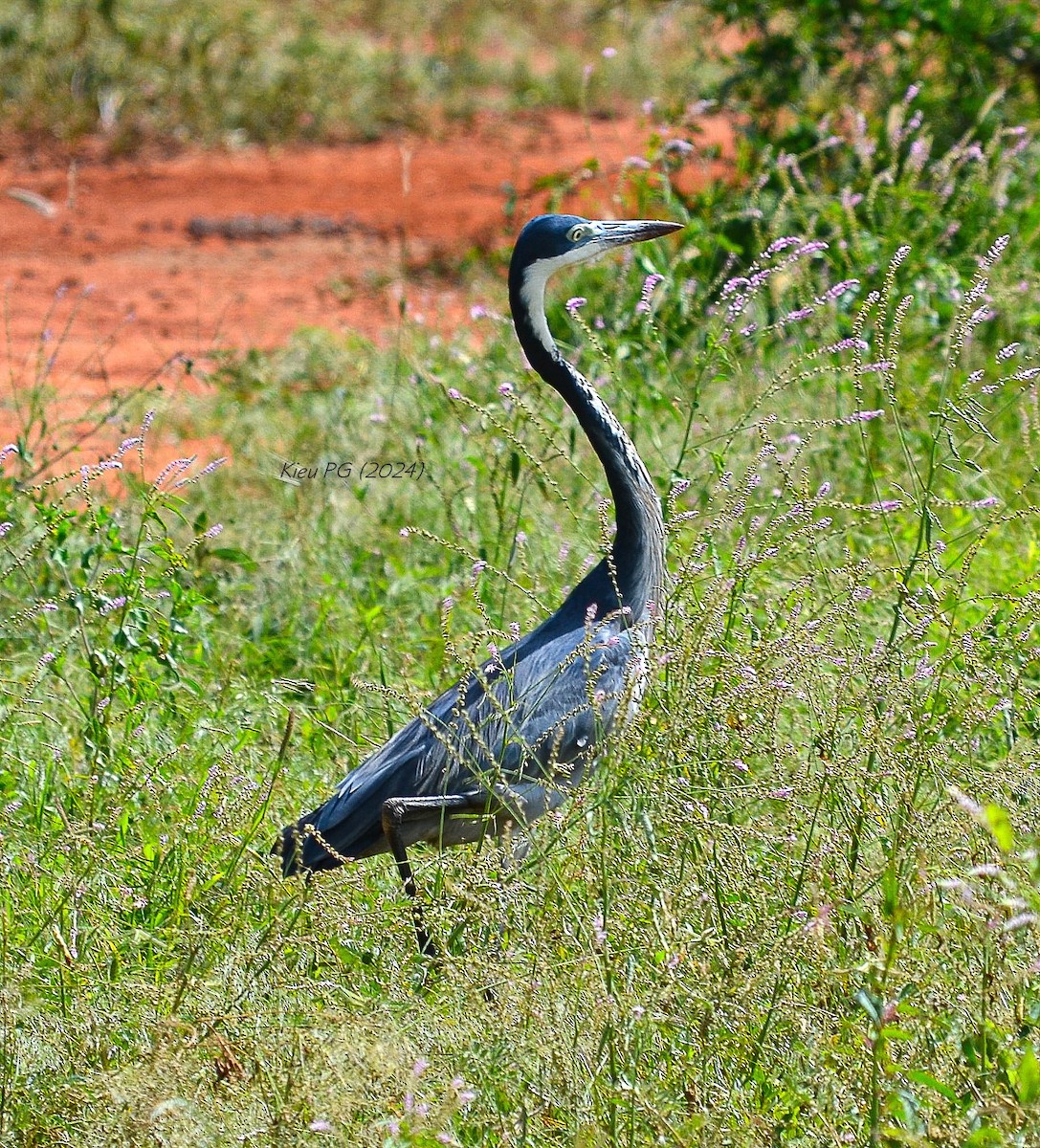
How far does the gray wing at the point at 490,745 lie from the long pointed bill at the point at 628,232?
1050 mm

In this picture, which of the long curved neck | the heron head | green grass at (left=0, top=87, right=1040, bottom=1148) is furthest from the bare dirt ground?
the long curved neck

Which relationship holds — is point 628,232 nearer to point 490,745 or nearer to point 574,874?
point 490,745

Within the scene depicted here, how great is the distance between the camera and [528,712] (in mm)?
3402

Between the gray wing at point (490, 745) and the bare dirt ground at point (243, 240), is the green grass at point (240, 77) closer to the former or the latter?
the bare dirt ground at point (243, 240)

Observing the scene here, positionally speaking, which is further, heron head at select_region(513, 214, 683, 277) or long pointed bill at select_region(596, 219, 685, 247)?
long pointed bill at select_region(596, 219, 685, 247)

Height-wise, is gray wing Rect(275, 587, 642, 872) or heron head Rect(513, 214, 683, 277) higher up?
heron head Rect(513, 214, 683, 277)

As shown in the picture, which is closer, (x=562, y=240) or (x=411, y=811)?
(x=411, y=811)

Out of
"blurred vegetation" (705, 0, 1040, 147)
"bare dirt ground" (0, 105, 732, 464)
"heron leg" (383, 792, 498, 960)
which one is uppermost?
"blurred vegetation" (705, 0, 1040, 147)

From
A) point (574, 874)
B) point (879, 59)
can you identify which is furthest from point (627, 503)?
point (879, 59)

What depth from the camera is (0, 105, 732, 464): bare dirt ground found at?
7.26 meters

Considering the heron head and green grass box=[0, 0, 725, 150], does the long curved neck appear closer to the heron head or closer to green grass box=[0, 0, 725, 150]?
the heron head

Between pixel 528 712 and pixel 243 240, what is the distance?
6545 millimetres

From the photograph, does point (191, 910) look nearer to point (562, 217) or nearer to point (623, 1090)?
point (623, 1090)

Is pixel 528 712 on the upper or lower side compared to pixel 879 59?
lower
